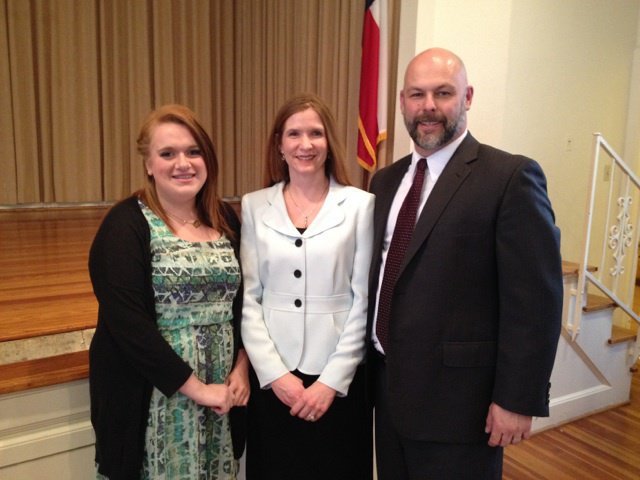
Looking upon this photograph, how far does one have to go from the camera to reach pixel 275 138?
174cm

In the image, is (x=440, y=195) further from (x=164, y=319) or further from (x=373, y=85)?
(x=373, y=85)

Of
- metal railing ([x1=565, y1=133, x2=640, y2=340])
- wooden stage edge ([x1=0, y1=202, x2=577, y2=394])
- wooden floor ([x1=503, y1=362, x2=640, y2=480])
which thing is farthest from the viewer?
metal railing ([x1=565, y1=133, x2=640, y2=340])

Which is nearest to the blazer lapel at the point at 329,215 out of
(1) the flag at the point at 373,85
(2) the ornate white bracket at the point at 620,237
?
(1) the flag at the point at 373,85

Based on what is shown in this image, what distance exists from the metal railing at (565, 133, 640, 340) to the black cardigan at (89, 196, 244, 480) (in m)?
2.66

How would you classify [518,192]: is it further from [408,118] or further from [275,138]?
[275,138]

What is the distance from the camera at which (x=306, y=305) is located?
1632mm

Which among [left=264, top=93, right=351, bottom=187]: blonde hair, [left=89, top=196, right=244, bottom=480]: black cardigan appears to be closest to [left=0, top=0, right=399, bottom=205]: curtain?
[left=264, top=93, right=351, bottom=187]: blonde hair

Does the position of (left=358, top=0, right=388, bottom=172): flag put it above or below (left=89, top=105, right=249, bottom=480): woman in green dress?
above

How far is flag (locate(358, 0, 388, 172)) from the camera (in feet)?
12.6

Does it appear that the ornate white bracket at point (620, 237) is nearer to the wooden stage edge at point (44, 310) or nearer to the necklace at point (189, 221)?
the wooden stage edge at point (44, 310)

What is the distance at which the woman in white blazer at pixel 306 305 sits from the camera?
1.62 m

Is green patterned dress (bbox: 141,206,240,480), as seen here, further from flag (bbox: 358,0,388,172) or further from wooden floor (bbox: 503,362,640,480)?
flag (bbox: 358,0,388,172)

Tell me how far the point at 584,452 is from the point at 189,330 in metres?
2.61

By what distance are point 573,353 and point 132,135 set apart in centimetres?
477
